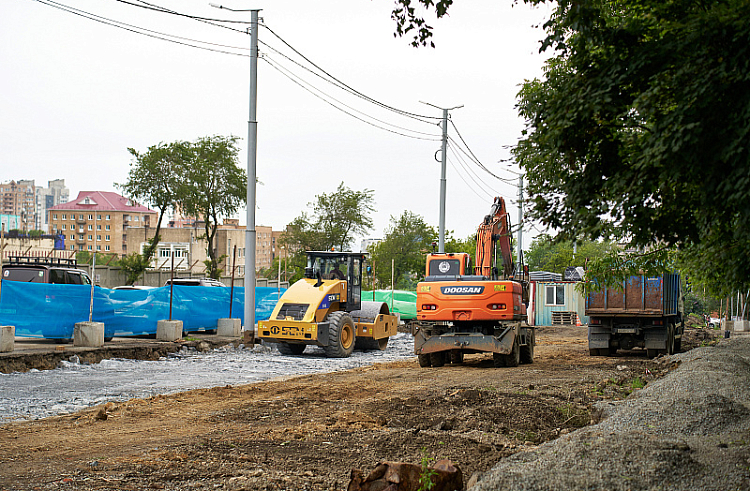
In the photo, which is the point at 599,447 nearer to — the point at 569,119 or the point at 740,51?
the point at 569,119

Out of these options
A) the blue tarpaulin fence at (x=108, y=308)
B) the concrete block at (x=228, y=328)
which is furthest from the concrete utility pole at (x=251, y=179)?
the blue tarpaulin fence at (x=108, y=308)

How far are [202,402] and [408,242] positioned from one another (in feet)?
179

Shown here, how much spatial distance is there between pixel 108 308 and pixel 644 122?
16.0m

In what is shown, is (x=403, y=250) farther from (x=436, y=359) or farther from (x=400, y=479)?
(x=400, y=479)

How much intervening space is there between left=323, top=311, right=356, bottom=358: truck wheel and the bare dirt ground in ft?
16.8

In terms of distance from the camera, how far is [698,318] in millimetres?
49500

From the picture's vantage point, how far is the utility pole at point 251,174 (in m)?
22.1

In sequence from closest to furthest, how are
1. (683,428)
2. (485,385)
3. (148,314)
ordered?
(683,428) → (485,385) → (148,314)

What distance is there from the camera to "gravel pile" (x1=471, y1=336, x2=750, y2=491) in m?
5.77

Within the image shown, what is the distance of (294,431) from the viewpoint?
8773mm

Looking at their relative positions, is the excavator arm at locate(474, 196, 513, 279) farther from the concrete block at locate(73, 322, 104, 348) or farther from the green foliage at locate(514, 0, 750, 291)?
the green foliage at locate(514, 0, 750, 291)

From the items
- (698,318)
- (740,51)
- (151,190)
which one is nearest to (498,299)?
(740,51)

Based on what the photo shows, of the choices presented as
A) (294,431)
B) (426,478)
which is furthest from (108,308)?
(426,478)

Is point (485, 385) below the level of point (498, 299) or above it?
below
